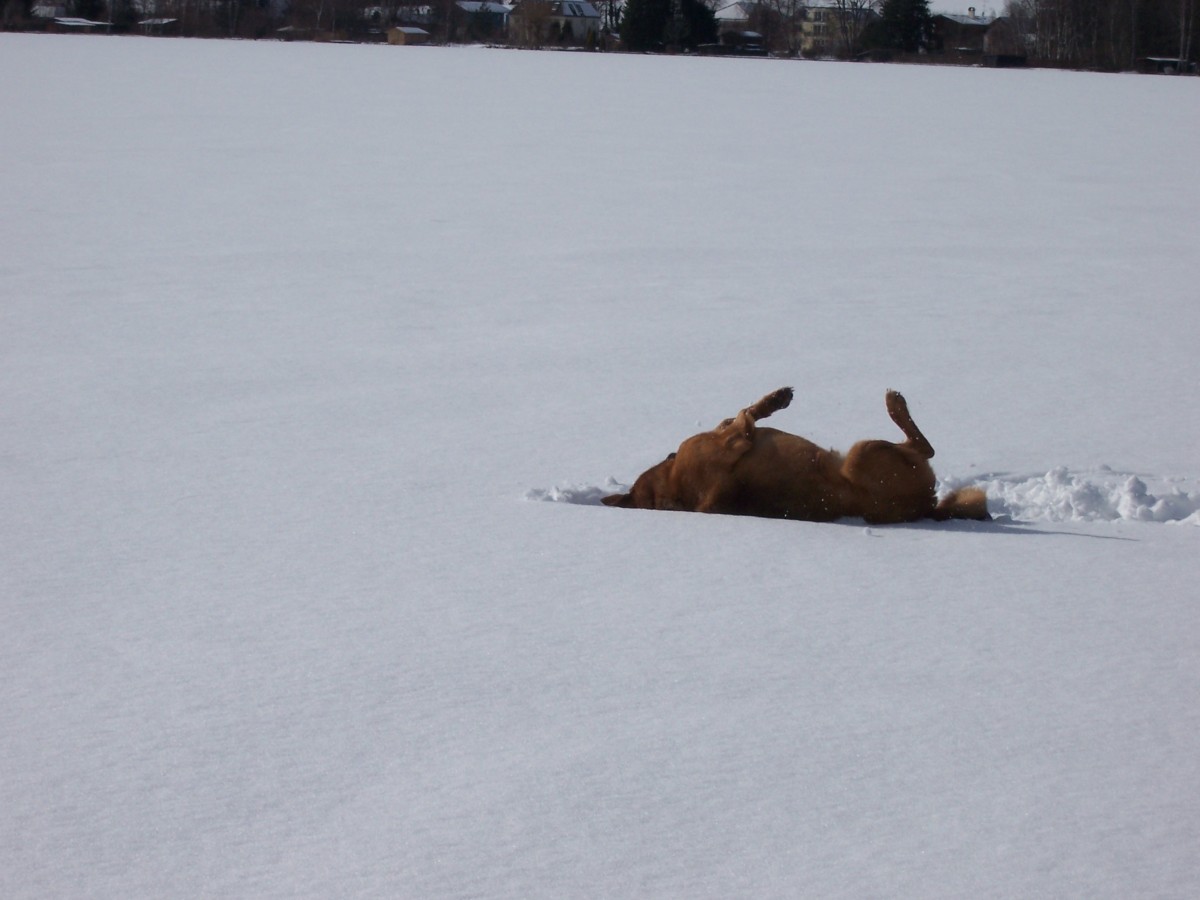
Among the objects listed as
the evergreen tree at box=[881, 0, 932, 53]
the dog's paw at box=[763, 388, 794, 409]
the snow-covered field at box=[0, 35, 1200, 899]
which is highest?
the evergreen tree at box=[881, 0, 932, 53]

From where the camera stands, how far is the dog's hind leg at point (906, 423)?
4.11m

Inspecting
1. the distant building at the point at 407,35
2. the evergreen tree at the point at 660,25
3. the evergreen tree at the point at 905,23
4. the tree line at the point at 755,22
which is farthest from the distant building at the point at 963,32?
the distant building at the point at 407,35

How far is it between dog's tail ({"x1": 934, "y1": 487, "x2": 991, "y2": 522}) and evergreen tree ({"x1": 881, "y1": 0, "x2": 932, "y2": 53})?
50906 mm

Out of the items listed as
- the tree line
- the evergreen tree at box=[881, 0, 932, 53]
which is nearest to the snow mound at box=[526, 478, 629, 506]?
the tree line

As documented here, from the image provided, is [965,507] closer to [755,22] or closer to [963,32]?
[963,32]

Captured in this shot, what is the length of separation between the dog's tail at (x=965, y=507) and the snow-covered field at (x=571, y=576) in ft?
0.23

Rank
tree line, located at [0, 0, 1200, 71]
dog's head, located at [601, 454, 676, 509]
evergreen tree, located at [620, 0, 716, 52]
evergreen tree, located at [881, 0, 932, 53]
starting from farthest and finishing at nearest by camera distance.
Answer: evergreen tree, located at [620, 0, 716, 52]
evergreen tree, located at [881, 0, 932, 53]
tree line, located at [0, 0, 1200, 71]
dog's head, located at [601, 454, 676, 509]

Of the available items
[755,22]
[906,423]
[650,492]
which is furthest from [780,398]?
[755,22]

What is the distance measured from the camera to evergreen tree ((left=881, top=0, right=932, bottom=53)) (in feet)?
169

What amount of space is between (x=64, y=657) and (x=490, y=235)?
298 inches

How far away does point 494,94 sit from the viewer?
2597 centimetres

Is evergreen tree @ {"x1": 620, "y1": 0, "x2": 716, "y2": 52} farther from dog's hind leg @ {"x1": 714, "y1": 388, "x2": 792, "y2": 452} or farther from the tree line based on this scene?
dog's hind leg @ {"x1": 714, "y1": 388, "x2": 792, "y2": 452}

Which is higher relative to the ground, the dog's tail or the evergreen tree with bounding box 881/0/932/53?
the evergreen tree with bounding box 881/0/932/53

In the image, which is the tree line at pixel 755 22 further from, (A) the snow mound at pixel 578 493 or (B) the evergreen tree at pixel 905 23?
(A) the snow mound at pixel 578 493
